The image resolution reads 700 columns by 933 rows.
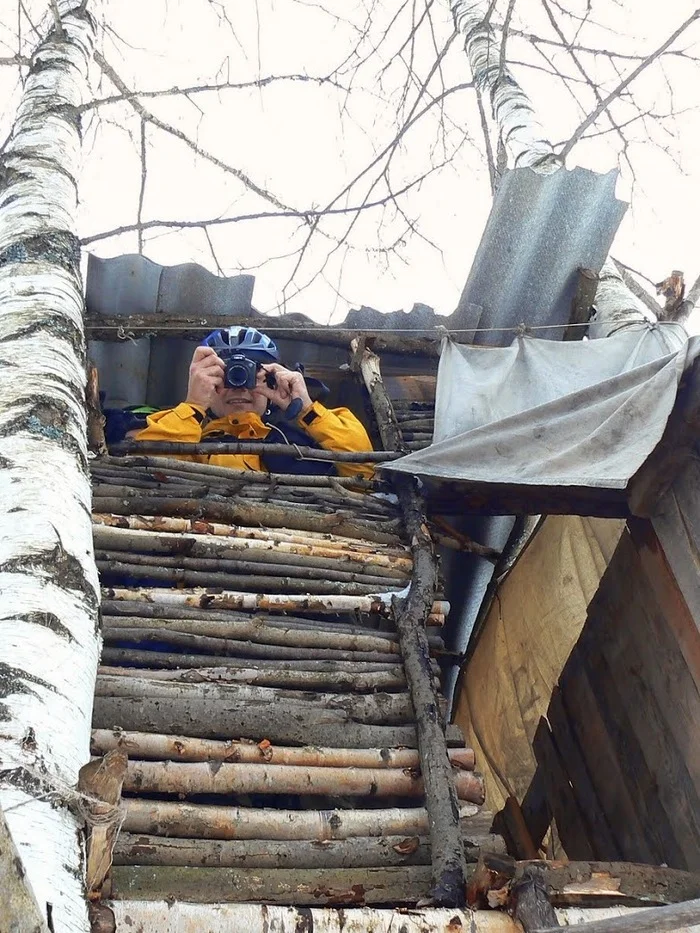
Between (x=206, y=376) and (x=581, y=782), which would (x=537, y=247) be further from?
(x=581, y=782)

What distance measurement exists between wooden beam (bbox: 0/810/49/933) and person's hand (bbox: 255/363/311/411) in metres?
3.50

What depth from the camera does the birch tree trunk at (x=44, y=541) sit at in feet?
4.39

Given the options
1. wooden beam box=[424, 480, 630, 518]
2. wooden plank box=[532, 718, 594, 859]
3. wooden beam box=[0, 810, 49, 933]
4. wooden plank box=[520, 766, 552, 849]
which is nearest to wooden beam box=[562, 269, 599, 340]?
wooden beam box=[424, 480, 630, 518]

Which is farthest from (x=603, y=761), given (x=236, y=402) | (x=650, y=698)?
(x=236, y=402)

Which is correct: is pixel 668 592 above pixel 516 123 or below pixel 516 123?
below

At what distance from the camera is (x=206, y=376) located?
4.33 metres

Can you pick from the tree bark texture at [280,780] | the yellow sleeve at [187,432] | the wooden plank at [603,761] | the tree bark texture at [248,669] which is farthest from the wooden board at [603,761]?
the yellow sleeve at [187,432]

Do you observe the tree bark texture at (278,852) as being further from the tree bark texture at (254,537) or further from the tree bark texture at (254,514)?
the tree bark texture at (254,514)

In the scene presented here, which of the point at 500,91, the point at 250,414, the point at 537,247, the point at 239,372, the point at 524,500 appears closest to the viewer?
the point at 524,500

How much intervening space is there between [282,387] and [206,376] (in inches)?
15.8

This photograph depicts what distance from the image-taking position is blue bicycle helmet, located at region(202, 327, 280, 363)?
4515mm

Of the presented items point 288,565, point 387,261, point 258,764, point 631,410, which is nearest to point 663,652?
point 631,410

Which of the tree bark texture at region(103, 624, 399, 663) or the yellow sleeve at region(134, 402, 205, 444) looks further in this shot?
the yellow sleeve at region(134, 402, 205, 444)

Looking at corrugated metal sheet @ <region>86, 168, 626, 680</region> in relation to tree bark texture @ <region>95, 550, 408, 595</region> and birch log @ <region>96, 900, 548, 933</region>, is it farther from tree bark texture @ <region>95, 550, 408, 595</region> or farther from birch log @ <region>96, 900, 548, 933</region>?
birch log @ <region>96, 900, 548, 933</region>
